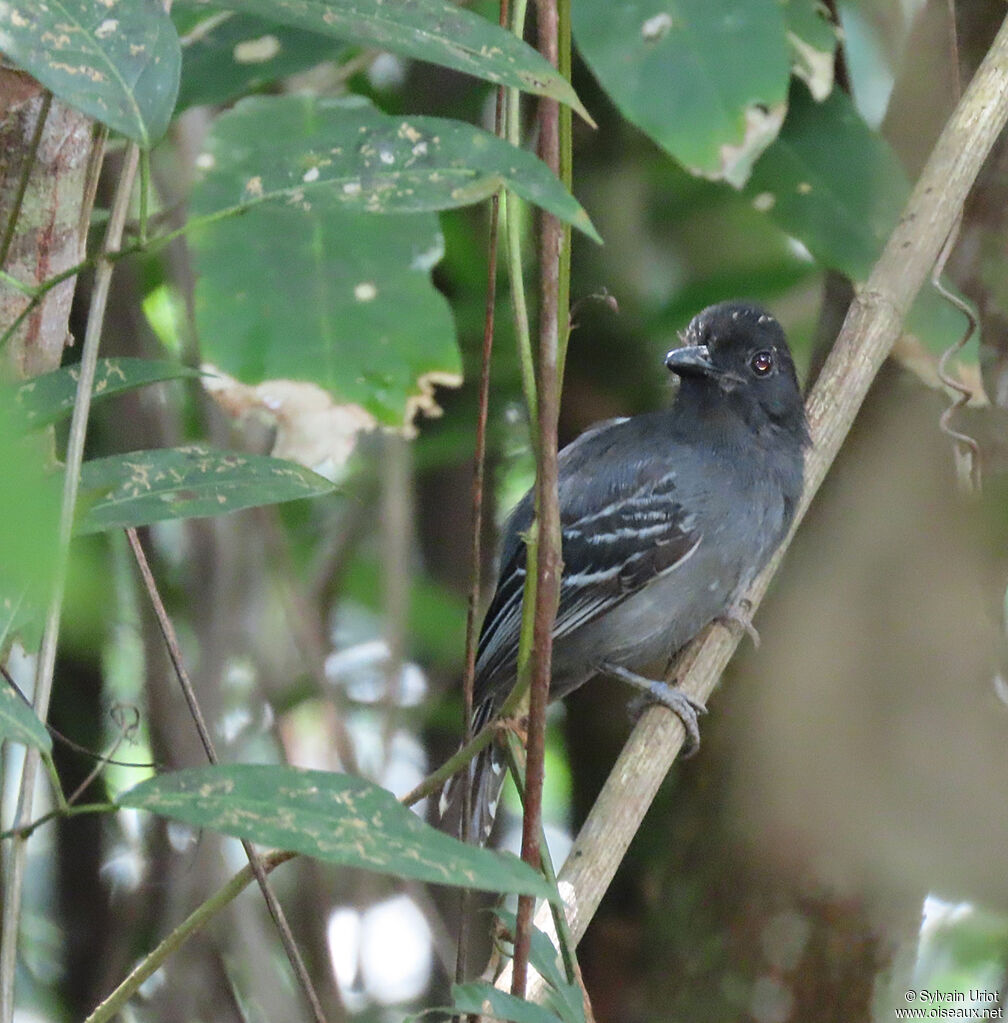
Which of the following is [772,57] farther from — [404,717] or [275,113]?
[404,717]

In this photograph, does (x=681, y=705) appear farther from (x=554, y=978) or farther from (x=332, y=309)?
(x=554, y=978)

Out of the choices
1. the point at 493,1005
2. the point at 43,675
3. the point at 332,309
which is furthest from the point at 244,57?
the point at 493,1005

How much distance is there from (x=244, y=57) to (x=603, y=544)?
1.64 metres

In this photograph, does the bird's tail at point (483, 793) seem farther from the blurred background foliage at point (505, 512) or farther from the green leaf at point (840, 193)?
the green leaf at point (840, 193)

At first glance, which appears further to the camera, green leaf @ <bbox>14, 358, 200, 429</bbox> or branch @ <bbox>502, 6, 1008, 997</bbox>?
branch @ <bbox>502, 6, 1008, 997</bbox>

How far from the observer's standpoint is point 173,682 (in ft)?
13.0

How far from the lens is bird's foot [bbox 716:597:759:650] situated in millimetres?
3443

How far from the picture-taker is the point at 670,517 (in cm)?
376

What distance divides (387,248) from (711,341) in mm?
1380

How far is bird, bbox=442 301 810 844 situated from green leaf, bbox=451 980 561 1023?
211 cm

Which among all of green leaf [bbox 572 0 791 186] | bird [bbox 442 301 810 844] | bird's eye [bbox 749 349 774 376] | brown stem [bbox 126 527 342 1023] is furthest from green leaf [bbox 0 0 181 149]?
bird's eye [bbox 749 349 774 376]

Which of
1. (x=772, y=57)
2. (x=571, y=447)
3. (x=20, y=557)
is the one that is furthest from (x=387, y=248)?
(x=20, y=557)

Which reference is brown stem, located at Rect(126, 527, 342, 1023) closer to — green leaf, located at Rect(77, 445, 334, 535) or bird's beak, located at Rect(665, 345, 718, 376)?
green leaf, located at Rect(77, 445, 334, 535)

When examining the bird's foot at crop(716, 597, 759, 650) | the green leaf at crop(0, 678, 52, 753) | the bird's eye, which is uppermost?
the green leaf at crop(0, 678, 52, 753)
